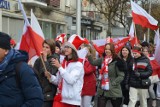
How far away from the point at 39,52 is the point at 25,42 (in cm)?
38

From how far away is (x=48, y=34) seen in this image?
89.5ft

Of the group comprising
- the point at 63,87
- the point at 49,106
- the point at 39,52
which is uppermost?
the point at 39,52

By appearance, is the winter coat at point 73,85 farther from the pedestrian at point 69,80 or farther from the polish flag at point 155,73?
the polish flag at point 155,73

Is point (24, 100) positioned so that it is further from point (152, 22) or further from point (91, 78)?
point (152, 22)

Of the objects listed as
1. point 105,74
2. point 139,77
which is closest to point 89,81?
point 105,74

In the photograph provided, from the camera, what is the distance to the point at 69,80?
5.42 meters

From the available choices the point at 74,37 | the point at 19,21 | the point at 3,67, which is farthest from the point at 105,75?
the point at 19,21

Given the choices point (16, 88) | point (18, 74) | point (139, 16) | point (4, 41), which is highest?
point (139, 16)

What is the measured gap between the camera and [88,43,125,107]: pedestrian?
7086 millimetres

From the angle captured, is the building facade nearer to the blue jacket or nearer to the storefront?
the storefront

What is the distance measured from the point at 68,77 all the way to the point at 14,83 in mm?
2052

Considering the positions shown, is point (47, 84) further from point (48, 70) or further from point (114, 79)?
point (114, 79)

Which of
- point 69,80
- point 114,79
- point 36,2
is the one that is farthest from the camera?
point 36,2

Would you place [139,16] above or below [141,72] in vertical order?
above
